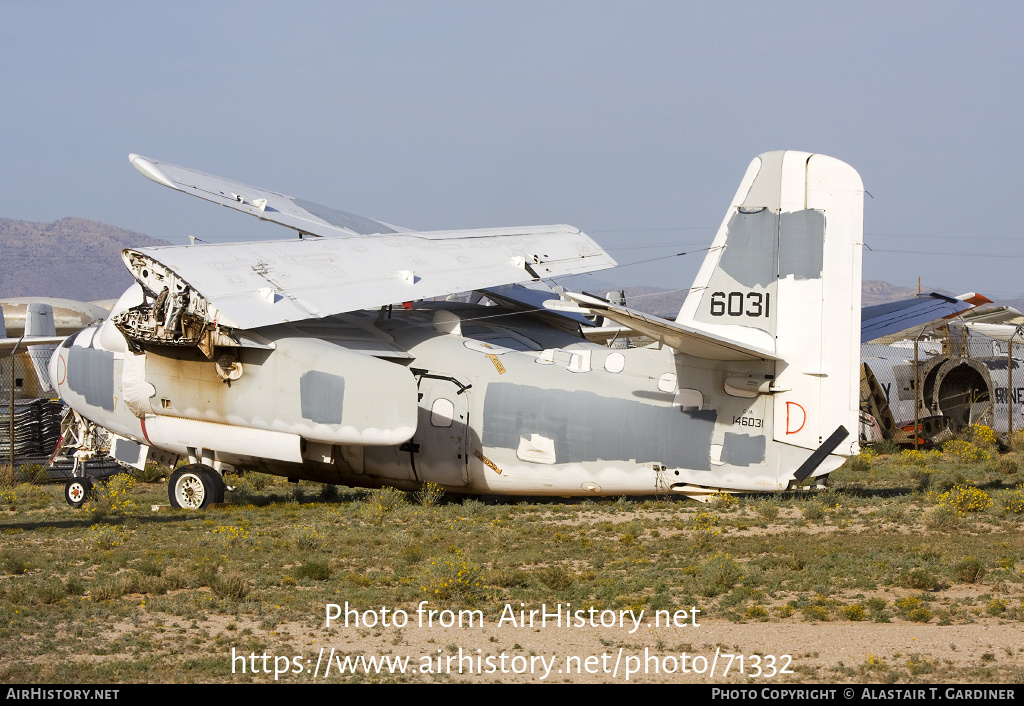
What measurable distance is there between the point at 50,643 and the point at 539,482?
7930 mm

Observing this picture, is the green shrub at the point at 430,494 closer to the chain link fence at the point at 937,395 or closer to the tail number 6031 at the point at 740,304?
the tail number 6031 at the point at 740,304

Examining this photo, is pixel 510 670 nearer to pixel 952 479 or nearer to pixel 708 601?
pixel 708 601

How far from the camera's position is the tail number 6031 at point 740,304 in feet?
46.4

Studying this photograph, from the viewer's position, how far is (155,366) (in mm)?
16531

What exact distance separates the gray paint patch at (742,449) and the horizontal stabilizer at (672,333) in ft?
3.81

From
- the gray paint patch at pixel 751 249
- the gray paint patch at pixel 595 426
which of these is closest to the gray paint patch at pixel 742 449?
the gray paint patch at pixel 595 426

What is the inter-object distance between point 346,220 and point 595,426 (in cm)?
1054

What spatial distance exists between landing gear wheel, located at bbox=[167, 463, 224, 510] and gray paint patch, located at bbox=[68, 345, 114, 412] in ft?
7.84

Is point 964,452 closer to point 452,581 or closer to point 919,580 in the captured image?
point 919,580

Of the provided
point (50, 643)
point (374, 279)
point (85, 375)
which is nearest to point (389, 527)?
point (374, 279)

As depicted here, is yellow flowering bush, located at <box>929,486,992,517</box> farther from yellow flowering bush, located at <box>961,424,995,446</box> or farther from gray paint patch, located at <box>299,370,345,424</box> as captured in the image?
yellow flowering bush, located at <box>961,424,995,446</box>

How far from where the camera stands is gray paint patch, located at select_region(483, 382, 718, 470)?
47.9 feet

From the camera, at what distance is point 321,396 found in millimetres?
15195

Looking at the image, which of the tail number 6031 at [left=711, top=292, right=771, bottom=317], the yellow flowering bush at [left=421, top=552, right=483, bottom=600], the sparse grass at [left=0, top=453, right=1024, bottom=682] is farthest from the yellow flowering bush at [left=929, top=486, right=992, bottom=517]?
the yellow flowering bush at [left=421, top=552, right=483, bottom=600]
